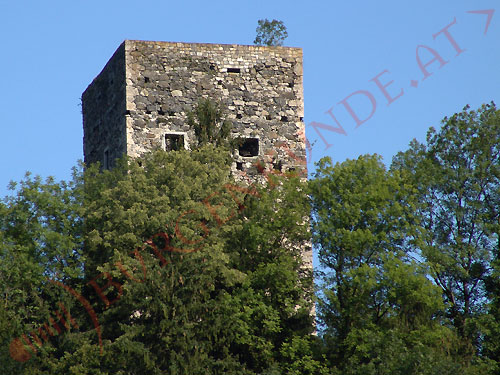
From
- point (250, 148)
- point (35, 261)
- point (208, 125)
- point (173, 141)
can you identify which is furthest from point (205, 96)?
point (35, 261)

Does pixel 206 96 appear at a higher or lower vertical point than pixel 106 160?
higher

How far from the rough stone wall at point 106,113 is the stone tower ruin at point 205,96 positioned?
0.03 metres

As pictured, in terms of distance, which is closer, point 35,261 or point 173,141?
point 35,261

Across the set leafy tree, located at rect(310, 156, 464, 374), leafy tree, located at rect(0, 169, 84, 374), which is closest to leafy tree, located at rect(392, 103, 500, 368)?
leafy tree, located at rect(310, 156, 464, 374)

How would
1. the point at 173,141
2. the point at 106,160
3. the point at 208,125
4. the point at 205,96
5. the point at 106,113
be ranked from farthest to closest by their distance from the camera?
the point at 106,113
the point at 106,160
the point at 205,96
the point at 173,141
the point at 208,125

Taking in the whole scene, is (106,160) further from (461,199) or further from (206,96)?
(461,199)

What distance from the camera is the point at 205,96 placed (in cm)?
4194

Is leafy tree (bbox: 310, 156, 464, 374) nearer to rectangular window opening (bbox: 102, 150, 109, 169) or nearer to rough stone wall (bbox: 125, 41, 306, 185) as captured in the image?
rough stone wall (bbox: 125, 41, 306, 185)

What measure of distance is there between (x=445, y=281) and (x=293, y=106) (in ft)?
22.5

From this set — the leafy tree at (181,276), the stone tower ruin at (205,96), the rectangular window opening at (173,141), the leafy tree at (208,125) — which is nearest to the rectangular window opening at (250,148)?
the stone tower ruin at (205,96)

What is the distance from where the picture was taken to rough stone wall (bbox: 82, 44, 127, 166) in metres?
41.8

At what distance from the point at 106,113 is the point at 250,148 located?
459cm

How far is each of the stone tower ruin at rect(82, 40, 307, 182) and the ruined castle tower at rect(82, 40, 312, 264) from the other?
0.09 ft

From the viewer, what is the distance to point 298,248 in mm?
40219
